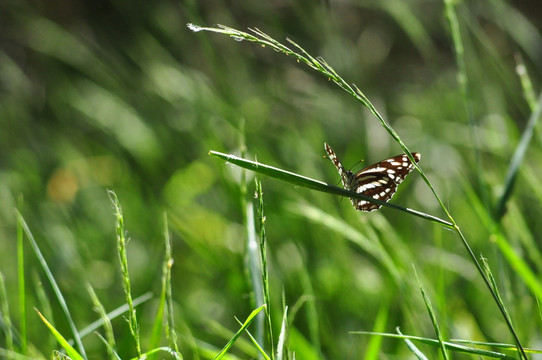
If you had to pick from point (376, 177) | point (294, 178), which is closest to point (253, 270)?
point (376, 177)

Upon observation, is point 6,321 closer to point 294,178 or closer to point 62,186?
point 294,178

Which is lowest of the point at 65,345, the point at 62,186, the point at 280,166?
the point at 62,186

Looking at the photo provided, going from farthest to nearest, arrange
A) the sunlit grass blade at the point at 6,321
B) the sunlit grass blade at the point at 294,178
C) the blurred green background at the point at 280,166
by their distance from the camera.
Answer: the blurred green background at the point at 280,166, the sunlit grass blade at the point at 6,321, the sunlit grass blade at the point at 294,178

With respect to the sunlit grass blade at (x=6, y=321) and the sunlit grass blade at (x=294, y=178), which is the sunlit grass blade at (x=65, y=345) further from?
the sunlit grass blade at (x=294, y=178)

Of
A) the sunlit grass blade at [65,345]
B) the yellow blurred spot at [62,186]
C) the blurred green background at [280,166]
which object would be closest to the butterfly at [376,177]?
the blurred green background at [280,166]

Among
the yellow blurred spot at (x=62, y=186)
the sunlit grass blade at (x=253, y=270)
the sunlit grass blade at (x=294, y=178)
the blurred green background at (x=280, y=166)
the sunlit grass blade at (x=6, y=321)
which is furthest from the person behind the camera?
the yellow blurred spot at (x=62, y=186)

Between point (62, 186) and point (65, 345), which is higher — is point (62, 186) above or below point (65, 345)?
below

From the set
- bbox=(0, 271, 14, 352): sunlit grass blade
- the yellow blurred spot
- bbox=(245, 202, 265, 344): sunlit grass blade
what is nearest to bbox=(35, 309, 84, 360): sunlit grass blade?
bbox=(0, 271, 14, 352): sunlit grass blade

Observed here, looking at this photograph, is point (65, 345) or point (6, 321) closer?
point (65, 345)
